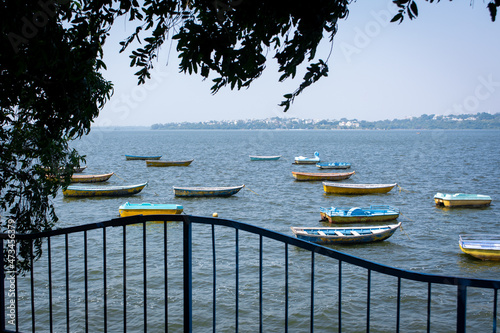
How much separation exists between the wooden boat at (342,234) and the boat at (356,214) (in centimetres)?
316

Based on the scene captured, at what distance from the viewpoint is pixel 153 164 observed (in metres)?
64.6

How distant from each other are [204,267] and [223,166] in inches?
1874

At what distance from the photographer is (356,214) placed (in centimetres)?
2631

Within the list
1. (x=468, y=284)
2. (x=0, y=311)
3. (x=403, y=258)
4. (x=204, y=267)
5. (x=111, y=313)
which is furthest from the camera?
(x=403, y=258)

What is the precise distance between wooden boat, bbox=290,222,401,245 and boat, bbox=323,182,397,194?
15.7 m

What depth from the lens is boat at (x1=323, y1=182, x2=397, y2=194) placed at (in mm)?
38344

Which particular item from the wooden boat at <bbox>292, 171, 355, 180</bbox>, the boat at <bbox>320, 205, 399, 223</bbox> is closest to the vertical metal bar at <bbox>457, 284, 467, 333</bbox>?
the boat at <bbox>320, 205, 399, 223</bbox>

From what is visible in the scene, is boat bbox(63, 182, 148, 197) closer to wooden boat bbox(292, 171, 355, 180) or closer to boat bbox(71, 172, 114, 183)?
boat bbox(71, 172, 114, 183)

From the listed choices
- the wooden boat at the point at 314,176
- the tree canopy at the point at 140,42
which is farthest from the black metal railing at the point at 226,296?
the wooden boat at the point at 314,176

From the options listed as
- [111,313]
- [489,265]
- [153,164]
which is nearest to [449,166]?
[153,164]

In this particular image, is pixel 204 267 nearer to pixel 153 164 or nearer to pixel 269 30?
pixel 269 30

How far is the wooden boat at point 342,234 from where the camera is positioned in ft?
70.5

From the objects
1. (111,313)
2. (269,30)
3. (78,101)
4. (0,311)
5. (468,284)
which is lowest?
(111,313)

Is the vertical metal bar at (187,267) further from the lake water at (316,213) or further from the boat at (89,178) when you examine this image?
the boat at (89,178)
